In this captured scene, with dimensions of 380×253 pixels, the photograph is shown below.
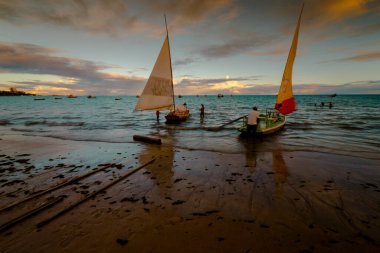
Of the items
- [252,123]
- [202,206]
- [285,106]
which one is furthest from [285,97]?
[202,206]

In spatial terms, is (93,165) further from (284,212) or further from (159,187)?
(284,212)

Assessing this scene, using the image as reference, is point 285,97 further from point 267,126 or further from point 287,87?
point 267,126

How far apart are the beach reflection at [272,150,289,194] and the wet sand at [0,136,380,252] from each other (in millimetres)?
48

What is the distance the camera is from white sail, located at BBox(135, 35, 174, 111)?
19.2 m

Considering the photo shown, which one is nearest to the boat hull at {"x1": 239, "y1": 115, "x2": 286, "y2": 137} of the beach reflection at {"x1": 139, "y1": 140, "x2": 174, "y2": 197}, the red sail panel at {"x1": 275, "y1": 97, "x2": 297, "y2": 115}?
the red sail panel at {"x1": 275, "y1": 97, "x2": 297, "y2": 115}

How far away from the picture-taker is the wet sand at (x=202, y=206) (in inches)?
180

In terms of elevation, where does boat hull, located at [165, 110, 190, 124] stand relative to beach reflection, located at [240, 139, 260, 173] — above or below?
above

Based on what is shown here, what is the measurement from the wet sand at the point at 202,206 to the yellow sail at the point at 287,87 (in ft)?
31.7

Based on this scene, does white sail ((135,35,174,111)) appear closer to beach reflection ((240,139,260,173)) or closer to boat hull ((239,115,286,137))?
boat hull ((239,115,286,137))

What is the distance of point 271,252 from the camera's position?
4266 millimetres

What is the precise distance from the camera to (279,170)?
30.4ft

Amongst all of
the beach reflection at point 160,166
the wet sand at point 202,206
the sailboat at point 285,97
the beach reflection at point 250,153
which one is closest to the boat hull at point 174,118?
the sailboat at point 285,97

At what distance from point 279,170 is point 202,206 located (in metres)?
4.97

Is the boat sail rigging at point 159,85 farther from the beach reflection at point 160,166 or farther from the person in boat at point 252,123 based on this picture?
the person in boat at point 252,123
